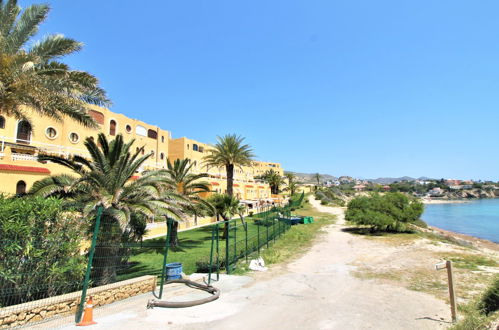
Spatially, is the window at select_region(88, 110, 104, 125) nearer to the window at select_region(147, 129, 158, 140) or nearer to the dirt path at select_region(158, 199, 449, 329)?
the window at select_region(147, 129, 158, 140)

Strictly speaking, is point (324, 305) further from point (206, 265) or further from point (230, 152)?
point (230, 152)

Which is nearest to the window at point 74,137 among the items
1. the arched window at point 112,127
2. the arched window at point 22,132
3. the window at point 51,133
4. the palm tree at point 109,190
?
the window at point 51,133

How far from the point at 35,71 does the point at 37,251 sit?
20.5ft

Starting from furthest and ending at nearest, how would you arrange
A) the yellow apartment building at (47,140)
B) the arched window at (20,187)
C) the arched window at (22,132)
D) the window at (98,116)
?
the window at (98,116)
the arched window at (22,132)
the arched window at (20,187)
the yellow apartment building at (47,140)

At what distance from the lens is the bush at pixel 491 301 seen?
651 cm

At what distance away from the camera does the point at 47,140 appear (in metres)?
28.9

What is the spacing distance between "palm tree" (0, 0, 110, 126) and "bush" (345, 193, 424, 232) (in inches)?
983

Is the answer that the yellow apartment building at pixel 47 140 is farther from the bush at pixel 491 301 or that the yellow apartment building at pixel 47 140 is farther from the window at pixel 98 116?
the bush at pixel 491 301

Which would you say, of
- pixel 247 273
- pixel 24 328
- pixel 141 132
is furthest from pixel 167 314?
pixel 141 132

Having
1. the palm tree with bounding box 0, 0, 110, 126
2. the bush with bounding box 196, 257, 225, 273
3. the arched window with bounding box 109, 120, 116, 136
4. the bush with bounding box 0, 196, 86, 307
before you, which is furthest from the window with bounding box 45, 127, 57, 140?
the bush with bounding box 0, 196, 86, 307

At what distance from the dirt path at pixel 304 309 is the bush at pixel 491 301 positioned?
2.82 feet

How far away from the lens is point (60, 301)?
616 cm

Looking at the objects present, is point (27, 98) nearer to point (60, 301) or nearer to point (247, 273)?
point (60, 301)

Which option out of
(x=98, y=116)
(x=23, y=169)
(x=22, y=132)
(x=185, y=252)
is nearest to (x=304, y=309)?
(x=185, y=252)
